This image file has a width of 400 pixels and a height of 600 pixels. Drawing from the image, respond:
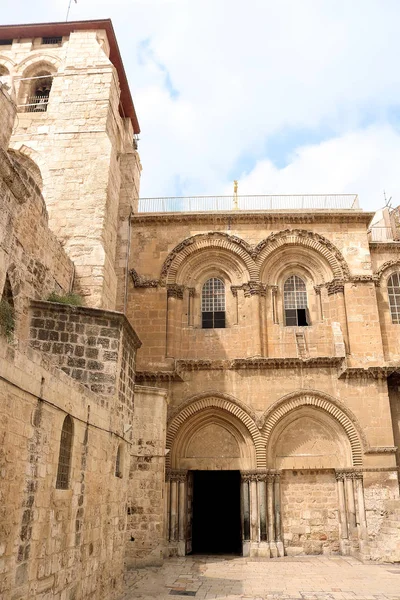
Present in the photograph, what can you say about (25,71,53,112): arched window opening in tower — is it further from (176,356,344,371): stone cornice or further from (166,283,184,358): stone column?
(176,356,344,371): stone cornice

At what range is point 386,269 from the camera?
17.1 metres

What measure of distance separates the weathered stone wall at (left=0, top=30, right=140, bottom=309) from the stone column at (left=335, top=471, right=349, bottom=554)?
27.1ft

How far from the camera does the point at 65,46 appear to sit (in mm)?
18203

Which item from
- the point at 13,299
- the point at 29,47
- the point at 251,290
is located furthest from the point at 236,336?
the point at 29,47

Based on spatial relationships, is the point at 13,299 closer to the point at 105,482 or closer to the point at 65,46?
the point at 105,482

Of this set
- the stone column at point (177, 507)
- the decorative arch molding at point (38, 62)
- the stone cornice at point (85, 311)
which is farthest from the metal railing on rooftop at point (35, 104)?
the stone column at point (177, 507)

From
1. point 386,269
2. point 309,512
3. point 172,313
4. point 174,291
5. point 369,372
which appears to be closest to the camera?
point 309,512

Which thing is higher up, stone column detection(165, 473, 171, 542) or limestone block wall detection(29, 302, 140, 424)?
limestone block wall detection(29, 302, 140, 424)

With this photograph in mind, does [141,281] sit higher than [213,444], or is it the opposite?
[141,281]

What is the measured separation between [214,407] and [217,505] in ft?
20.3

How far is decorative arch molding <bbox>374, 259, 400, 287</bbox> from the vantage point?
17.0 m

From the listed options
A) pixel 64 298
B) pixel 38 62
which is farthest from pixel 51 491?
pixel 38 62

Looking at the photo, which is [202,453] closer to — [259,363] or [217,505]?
[259,363]

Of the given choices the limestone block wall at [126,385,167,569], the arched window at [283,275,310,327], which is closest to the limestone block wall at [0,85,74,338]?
the limestone block wall at [126,385,167,569]
